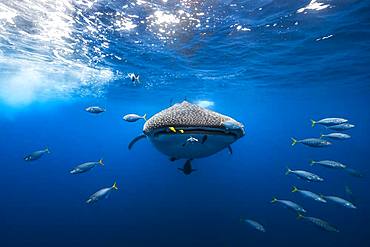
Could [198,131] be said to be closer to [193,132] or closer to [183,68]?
[193,132]

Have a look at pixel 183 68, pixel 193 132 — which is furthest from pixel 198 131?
pixel 183 68

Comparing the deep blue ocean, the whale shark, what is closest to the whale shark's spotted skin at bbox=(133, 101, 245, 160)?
the whale shark

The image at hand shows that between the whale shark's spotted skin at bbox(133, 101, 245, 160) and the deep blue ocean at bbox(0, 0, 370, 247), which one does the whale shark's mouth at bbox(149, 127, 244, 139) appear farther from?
the deep blue ocean at bbox(0, 0, 370, 247)

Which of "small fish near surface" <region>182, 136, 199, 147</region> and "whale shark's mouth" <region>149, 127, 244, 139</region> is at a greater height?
"whale shark's mouth" <region>149, 127, 244, 139</region>

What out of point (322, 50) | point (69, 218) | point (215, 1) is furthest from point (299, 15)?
point (69, 218)

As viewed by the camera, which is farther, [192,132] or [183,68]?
[183,68]

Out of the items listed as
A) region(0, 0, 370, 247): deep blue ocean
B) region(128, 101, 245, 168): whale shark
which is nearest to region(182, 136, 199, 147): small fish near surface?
region(128, 101, 245, 168): whale shark

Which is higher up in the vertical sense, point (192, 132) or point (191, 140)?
point (192, 132)

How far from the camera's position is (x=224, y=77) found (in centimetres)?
2712

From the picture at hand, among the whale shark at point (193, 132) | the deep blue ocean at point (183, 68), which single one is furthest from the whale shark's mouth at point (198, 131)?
the deep blue ocean at point (183, 68)

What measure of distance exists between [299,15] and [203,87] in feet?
68.2

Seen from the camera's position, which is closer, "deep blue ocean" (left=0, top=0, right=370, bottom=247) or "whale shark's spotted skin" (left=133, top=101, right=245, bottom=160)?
"whale shark's spotted skin" (left=133, top=101, right=245, bottom=160)

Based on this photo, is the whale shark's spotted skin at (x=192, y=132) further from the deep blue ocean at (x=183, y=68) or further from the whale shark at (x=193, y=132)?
the deep blue ocean at (x=183, y=68)

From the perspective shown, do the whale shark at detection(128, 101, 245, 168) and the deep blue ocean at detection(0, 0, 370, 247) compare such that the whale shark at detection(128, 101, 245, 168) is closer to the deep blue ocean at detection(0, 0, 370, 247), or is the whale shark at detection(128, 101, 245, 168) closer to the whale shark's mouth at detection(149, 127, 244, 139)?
the whale shark's mouth at detection(149, 127, 244, 139)
